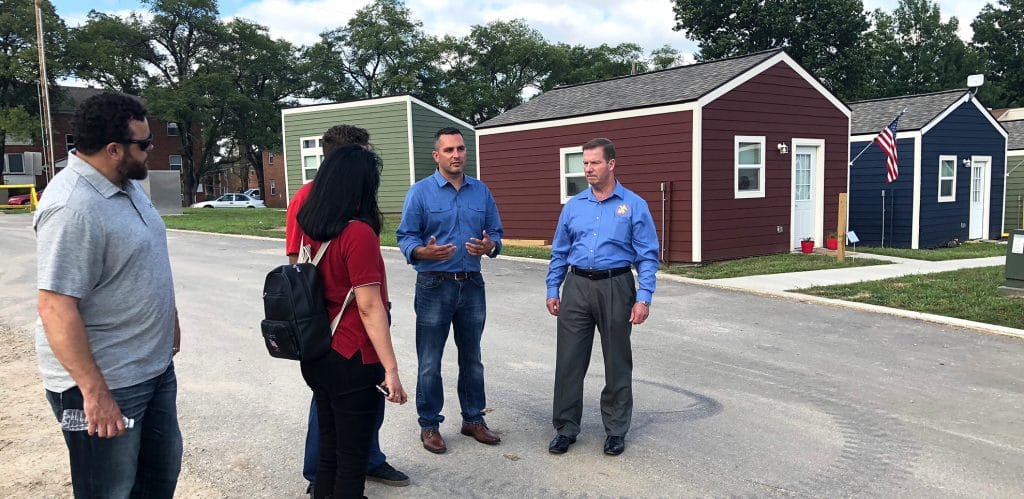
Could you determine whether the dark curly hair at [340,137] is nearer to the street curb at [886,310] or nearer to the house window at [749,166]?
the street curb at [886,310]

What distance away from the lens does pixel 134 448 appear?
2.51 m

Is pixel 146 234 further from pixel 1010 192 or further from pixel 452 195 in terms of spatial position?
pixel 1010 192

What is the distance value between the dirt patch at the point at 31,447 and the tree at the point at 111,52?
4115 centimetres

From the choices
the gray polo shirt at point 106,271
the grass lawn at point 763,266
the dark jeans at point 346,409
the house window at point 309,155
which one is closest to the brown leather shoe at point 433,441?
the dark jeans at point 346,409

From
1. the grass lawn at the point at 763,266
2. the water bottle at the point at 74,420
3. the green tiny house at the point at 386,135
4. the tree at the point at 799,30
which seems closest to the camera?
the water bottle at the point at 74,420

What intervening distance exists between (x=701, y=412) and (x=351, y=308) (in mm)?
2834

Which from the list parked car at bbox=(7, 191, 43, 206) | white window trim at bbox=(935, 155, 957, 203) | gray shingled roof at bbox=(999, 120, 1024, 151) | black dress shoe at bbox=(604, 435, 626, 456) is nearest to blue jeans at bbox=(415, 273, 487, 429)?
black dress shoe at bbox=(604, 435, 626, 456)

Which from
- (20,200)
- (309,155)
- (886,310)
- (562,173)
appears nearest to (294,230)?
(886,310)

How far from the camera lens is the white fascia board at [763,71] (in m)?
13.2

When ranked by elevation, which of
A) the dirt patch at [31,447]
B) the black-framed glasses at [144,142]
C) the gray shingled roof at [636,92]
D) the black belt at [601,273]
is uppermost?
the gray shingled roof at [636,92]

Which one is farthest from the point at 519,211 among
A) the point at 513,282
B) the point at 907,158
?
the point at 907,158

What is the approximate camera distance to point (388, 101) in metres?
24.7

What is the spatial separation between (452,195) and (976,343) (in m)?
5.62

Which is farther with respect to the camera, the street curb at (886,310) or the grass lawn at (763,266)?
the grass lawn at (763,266)
